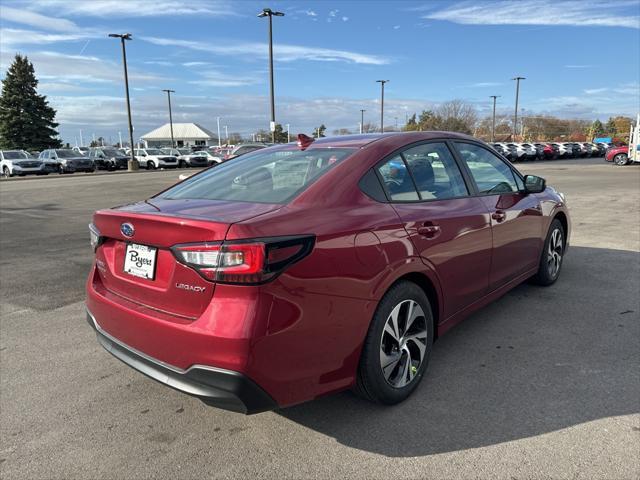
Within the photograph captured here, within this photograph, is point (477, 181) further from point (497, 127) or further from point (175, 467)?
point (497, 127)

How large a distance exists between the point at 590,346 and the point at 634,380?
54 cm

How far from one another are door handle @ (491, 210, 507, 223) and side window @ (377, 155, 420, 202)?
970 mm

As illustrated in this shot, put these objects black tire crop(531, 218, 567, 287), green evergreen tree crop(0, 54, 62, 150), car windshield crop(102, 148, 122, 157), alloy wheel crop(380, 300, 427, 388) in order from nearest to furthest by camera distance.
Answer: alloy wheel crop(380, 300, 427, 388), black tire crop(531, 218, 567, 287), car windshield crop(102, 148, 122, 157), green evergreen tree crop(0, 54, 62, 150)

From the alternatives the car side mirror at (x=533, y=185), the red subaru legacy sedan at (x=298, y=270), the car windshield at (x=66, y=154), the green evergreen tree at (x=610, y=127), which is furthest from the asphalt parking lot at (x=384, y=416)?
the green evergreen tree at (x=610, y=127)

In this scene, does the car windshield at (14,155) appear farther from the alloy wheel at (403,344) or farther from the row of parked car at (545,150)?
the alloy wheel at (403,344)

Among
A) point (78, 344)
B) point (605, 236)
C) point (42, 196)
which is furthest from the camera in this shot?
point (42, 196)

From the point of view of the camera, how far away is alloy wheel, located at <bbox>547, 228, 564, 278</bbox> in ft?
16.8

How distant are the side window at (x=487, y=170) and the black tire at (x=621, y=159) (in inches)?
1340

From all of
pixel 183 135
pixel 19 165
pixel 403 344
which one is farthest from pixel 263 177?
pixel 183 135

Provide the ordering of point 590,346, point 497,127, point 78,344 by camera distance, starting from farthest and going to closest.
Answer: point 497,127
point 78,344
point 590,346

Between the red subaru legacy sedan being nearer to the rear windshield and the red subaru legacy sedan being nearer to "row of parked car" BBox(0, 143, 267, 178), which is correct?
the rear windshield

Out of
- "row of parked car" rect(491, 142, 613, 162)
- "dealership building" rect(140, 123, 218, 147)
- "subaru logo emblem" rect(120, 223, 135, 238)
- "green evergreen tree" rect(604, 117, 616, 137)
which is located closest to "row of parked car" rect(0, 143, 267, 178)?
"row of parked car" rect(491, 142, 613, 162)

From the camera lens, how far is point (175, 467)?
2461 mm

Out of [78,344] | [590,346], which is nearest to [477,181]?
[590,346]
